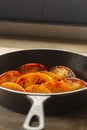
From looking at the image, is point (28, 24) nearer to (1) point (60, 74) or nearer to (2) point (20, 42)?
(2) point (20, 42)

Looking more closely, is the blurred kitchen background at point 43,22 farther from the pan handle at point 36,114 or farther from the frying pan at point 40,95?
the pan handle at point 36,114

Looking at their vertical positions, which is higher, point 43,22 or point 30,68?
point 43,22

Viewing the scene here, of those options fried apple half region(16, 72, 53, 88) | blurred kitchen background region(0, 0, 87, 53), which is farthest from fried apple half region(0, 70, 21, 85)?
blurred kitchen background region(0, 0, 87, 53)

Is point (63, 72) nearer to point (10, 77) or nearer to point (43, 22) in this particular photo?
point (10, 77)

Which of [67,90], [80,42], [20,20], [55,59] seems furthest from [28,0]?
[67,90]

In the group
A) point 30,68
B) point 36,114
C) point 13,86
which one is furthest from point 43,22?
point 36,114

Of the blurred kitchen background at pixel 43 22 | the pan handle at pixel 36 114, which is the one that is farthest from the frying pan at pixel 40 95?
the blurred kitchen background at pixel 43 22

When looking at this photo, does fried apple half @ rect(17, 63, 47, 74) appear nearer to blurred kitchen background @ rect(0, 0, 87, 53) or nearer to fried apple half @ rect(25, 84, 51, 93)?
fried apple half @ rect(25, 84, 51, 93)
